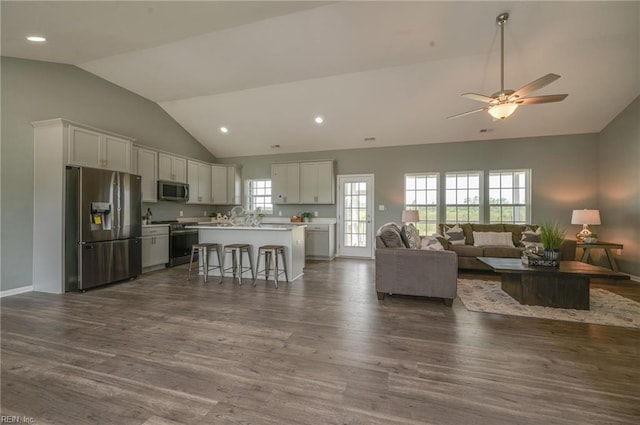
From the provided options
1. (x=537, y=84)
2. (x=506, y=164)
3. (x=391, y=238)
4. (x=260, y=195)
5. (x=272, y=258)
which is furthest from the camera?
(x=260, y=195)

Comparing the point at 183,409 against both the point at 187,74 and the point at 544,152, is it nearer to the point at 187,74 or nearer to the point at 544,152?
the point at 187,74

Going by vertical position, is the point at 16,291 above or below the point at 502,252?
below

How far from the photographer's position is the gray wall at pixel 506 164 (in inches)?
218

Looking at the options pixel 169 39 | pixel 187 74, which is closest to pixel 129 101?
pixel 187 74

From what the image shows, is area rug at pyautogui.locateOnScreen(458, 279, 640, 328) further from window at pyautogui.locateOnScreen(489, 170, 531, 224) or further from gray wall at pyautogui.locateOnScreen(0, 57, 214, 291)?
gray wall at pyautogui.locateOnScreen(0, 57, 214, 291)

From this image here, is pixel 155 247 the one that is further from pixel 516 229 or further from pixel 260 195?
pixel 516 229

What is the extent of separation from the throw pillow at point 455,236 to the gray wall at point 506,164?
4.31 ft

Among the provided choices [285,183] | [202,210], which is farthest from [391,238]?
[202,210]

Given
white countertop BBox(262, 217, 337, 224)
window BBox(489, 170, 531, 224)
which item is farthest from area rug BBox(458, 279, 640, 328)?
white countertop BBox(262, 217, 337, 224)

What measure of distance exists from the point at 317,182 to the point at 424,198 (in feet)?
8.89

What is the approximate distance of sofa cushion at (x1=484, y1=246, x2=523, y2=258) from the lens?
4900 millimetres

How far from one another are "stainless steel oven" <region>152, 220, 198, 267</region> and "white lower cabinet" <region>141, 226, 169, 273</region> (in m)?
0.10

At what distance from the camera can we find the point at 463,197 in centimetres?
618

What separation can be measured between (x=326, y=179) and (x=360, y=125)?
62.2 inches
